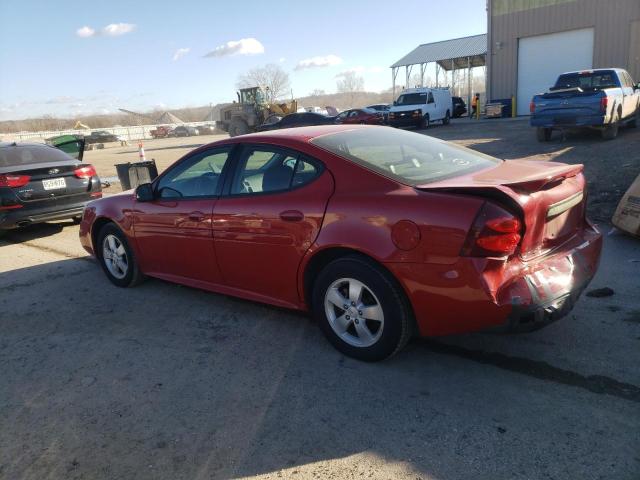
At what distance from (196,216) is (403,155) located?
175 centimetres

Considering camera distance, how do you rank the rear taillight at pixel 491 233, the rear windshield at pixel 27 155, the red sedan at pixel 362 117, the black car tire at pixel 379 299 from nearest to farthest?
the rear taillight at pixel 491 233 < the black car tire at pixel 379 299 < the rear windshield at pixel 27 155 < the red sedan at pixel 362 117

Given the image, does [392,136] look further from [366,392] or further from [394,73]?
[394,73]

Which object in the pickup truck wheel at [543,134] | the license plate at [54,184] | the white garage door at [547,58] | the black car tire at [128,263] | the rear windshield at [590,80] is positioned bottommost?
the black car tire at [128,263]

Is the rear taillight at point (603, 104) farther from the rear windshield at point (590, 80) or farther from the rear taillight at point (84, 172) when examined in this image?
the rear taillight at point (84, 172)

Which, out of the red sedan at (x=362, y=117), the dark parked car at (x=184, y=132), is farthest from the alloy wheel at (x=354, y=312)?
the dark parked car at (x=184, y=132)

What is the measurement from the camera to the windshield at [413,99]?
2504 centimetres

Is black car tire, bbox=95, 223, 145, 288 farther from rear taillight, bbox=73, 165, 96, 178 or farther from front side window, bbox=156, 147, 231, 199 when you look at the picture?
rear taillight, bbox=73, 165, 96, 178

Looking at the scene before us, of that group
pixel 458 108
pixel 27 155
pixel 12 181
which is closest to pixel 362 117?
pixel 458 108

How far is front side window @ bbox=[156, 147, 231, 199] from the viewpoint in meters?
4.21

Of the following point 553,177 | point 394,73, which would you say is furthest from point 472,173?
point 394,73

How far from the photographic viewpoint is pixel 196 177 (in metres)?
4.44

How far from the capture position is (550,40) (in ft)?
87.3

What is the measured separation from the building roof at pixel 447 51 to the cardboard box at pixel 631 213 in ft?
121

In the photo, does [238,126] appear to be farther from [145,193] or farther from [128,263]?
[145,193]
